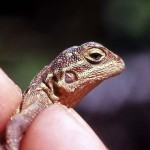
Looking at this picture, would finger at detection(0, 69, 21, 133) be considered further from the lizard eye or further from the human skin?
the lizard eye

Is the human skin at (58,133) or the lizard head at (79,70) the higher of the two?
the lizard head at (79,70)

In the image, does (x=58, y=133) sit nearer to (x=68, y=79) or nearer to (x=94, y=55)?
(x=68, y=79)

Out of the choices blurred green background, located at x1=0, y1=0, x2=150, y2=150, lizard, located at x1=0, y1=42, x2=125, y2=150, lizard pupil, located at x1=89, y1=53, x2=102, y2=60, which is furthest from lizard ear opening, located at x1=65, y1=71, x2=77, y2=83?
blurred green background, located at x1=0, y1=0, x2=150, y2=150

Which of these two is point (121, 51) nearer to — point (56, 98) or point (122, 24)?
point (122, 24)

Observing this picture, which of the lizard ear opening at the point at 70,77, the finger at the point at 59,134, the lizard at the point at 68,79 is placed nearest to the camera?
the finger at the point at 59,134

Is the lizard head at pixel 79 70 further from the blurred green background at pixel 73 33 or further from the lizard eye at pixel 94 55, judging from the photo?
the blurred green background at pixel 73 33

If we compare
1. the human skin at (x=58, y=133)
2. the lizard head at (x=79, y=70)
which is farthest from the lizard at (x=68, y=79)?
the human skin at (x=58, y=133)

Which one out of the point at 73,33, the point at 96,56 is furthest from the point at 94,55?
the point at 73,33
